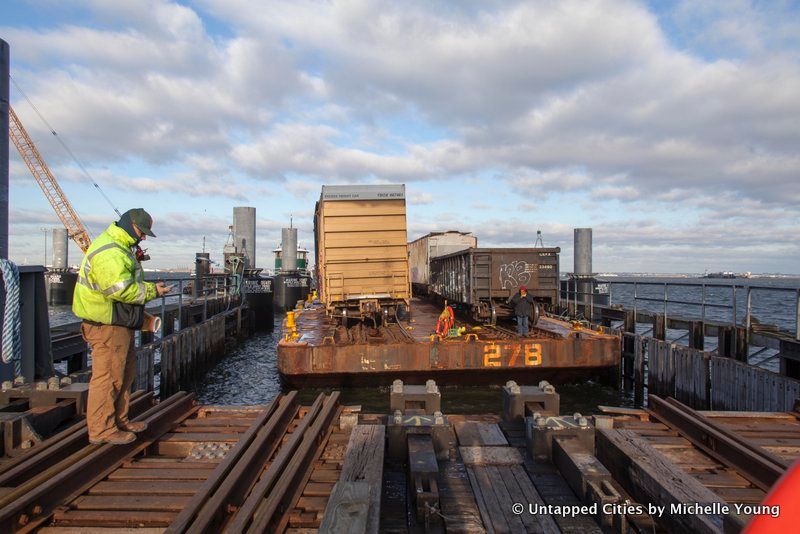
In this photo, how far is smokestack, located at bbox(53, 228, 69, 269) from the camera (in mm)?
53312

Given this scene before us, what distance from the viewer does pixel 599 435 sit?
16.1 ft

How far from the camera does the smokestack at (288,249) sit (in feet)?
117

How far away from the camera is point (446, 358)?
1088 centimetres

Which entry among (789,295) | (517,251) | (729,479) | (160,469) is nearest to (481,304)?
(517,251)

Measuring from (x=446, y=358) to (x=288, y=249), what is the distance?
26.4 m

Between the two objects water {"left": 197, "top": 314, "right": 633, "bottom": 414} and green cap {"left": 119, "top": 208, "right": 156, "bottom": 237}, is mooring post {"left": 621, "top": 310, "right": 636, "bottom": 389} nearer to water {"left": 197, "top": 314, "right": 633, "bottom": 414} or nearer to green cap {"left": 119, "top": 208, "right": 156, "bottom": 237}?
water {"left": 197, "top": 314, "right": 633, "bottom": 414}

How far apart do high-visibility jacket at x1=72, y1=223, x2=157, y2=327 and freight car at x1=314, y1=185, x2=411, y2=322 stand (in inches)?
338

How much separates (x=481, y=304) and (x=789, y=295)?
106m

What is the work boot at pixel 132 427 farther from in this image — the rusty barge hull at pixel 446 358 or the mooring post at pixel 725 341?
the mooring post at pixel 725 341

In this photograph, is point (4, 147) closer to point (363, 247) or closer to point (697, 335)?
point (363, 247)

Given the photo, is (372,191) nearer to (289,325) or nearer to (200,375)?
(289,325)

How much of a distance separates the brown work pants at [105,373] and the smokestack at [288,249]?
31.5 m

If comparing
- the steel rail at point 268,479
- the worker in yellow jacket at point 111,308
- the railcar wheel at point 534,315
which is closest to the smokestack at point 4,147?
the worker in yellow jacket at point 111,308

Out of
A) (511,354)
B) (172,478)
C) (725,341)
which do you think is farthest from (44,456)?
(725,341)
